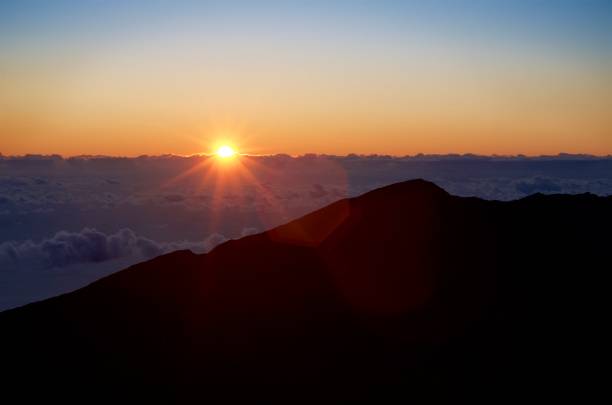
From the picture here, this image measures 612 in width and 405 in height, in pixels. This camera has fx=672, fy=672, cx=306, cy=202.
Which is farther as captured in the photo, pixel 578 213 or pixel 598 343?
pixel 578 213

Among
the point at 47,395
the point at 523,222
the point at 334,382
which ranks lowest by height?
the point at 47,395

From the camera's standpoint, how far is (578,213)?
24734 mm

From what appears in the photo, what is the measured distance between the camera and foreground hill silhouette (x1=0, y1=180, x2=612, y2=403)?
16.7m

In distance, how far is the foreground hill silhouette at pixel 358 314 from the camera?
1666 cm

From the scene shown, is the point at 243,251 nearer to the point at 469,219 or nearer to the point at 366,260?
the point at 366,260

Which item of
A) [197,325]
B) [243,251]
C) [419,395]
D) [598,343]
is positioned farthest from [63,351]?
[598,343]

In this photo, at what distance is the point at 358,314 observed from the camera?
1906 cm

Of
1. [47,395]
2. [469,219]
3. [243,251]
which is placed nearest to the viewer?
[47,395]

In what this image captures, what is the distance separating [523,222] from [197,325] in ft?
37.6

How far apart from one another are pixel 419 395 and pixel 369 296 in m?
4.37

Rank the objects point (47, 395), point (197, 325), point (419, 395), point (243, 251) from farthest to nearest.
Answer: point (243, 251), point (197, 325), point (47, 395), point (419, 395)

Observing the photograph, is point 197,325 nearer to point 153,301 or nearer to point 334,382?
point 153,301

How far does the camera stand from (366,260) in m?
21.3

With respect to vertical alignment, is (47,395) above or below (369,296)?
below
